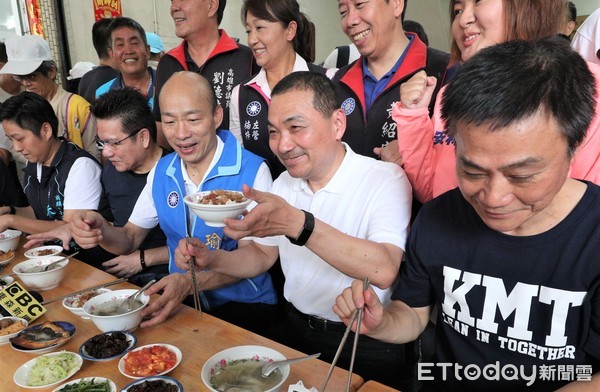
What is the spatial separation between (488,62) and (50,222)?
2973 mm

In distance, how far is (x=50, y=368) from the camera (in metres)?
1.46

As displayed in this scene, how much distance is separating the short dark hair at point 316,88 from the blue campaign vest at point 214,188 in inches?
25.3

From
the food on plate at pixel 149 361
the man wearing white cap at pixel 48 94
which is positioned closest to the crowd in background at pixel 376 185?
the food on plate at pixel 149 361

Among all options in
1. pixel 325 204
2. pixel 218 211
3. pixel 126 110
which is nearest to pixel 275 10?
pixel 126 110

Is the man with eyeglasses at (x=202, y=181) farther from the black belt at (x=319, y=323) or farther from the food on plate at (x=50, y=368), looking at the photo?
the food on plate at (x=50, y=368)

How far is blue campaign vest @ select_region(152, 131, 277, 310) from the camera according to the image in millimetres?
2377

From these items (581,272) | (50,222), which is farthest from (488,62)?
(50,222)

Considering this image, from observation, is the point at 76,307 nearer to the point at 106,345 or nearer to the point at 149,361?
the point at 106,345

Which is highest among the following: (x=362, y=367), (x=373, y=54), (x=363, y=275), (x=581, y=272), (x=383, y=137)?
(x=373, y=54)

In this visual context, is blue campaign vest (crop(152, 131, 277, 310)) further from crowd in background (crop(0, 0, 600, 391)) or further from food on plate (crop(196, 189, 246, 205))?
food on plate (crop(196, 189, 246, 205))

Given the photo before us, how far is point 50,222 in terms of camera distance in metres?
3.01

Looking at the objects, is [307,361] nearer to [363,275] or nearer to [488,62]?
[363,275]

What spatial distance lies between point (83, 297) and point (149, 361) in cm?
71

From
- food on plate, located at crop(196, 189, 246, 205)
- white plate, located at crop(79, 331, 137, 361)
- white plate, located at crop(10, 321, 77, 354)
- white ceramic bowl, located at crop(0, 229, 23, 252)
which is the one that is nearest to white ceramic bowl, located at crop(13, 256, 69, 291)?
white plate, located at crop(10, 321, 77, 354)
